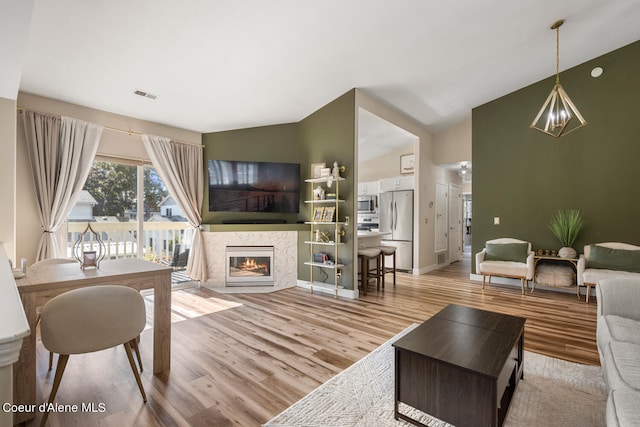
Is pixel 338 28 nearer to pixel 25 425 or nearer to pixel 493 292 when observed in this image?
pixel 25 425

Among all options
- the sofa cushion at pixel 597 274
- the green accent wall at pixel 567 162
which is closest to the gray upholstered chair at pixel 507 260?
the green accent wall at pixel 567 162

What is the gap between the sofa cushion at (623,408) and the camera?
3.71 ft

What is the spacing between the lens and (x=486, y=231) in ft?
18.1

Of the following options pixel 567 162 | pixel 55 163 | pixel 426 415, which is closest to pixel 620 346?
pixel 426 415

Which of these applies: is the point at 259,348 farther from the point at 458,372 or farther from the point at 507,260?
the point at 507,260

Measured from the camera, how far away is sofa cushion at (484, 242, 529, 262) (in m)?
4.89

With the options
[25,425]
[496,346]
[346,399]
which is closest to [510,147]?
[496,346]

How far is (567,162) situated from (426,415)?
4873mm

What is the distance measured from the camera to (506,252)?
16.4ft

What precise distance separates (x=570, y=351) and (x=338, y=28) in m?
3.65

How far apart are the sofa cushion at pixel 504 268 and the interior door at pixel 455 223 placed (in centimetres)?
266

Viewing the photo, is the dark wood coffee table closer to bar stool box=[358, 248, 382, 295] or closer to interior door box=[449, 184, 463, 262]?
bar stool box=[358, 248, 382, 295]

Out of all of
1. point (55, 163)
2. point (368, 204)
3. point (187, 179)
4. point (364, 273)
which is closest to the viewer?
point (55, 163)

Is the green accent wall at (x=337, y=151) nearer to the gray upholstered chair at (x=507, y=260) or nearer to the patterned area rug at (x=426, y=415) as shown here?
the patterned area rug at (x=426, y=415)
